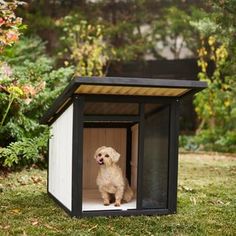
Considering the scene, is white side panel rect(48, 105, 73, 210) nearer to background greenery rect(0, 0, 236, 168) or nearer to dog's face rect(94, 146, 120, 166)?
background greenery rect(0, 0, 236, 168)

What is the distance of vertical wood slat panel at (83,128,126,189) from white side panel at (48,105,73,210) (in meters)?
0.49

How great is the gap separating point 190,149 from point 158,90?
27.6 feet

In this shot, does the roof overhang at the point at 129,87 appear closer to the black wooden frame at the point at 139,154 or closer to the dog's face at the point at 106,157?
the black wooden frame at the point at 139,154

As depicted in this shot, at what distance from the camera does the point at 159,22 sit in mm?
15883

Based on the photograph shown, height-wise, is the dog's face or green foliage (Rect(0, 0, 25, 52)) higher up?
green foliage (Rect(0, 0, 25, 52))

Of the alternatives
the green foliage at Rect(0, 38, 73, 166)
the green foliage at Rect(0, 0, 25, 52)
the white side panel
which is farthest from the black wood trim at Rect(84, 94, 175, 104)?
the green foliage at Rect(0, 38, 73, 166)

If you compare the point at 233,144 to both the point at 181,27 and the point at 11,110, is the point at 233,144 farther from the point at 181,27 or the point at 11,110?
the point at 11,110

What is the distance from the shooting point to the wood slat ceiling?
14.6 feet

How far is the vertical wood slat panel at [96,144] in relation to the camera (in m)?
5.80

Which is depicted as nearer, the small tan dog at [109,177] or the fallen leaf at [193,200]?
the small tan dog at [109,177]

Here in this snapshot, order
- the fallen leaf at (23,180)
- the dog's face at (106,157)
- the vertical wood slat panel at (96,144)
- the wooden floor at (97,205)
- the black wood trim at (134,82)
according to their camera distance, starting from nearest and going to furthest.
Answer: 1. the black wood trim at (134,82)
2. the wooden floor at (97,205)
3. the dog's face at (106,157)
4. the vertical wood slat panel at (96,144)
5. the fallen leaf at (23,180)

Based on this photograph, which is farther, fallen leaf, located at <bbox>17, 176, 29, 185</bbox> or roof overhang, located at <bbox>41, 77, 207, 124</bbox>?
fallen leaf, located at <bbox>17, 176, 29, 185</bbox>

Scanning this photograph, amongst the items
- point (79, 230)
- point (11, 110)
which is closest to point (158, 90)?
point (79, 230)

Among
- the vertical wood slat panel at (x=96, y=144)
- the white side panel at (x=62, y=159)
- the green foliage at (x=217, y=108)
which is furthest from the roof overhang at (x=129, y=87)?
the green foliage at (x=217, y=108)
